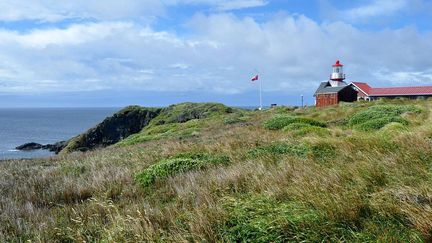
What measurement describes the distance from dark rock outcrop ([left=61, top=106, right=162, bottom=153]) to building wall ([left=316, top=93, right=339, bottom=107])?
1450 inches

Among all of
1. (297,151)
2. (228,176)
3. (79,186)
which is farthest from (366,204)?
(79,186)

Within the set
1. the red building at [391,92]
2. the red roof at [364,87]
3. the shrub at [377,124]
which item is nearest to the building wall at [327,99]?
the red building at [391,92]

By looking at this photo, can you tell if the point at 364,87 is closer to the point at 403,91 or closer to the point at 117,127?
the point at 403,91

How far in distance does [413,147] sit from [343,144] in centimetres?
201

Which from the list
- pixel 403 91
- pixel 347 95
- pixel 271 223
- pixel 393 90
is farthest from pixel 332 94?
pixel 271 223

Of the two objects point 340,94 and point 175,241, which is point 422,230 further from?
point 340,94

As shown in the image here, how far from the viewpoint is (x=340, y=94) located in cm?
5522

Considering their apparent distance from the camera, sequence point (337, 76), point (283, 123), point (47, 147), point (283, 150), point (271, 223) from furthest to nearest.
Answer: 1. point (47, 147)
2. point (337, 76)
3. point (283, 123)
4. point (283, 150)
5. point (271, 223)

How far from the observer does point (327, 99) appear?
56.3 metres

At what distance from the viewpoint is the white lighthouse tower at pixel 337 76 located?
64750mm

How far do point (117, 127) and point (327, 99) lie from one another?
1772 inches

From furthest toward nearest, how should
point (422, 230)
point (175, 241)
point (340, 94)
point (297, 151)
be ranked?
point (340, 94), point (297, 151), point (175, 241), point (422, 230)

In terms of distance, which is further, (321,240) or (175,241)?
(175,241)

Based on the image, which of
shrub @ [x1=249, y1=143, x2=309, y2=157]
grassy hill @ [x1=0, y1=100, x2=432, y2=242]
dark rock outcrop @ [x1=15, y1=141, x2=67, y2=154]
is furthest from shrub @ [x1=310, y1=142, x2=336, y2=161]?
dark rock outcrop @ [x1=15, y1=141, x2=67, y2=154]
